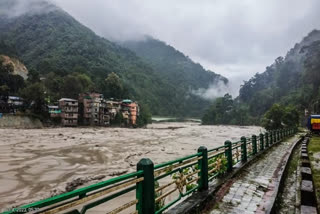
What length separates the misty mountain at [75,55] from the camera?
3775 inches

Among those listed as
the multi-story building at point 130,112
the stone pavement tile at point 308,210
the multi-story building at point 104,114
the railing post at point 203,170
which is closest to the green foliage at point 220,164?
the railing post at point 203,170

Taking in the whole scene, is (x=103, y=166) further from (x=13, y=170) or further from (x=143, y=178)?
(x=143, y=178)

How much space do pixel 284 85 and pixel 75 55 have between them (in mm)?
111840

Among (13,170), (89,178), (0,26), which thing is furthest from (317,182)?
(0,26)

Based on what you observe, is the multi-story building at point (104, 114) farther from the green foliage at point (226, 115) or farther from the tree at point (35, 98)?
the green foliage at point (226, 115)

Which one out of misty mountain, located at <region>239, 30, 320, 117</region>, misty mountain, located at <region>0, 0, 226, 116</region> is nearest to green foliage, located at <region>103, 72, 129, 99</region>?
misty mountain, located at <region>0, 0, 226, 116</region>

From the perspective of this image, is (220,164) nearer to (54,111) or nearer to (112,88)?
(54,111)

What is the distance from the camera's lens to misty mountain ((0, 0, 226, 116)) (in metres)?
95.9

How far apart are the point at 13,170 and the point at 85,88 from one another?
66671 millimetres

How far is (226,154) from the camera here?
24.5ft

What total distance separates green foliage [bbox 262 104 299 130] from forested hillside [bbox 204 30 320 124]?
3510 cm

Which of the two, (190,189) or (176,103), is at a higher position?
(176,103)

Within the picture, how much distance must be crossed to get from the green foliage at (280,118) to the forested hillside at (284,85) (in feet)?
115

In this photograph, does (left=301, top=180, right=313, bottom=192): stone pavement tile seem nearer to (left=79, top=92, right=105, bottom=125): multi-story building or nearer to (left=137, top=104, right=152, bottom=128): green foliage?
(left=79, top=92, right=105, bottom=125): multi-story building
